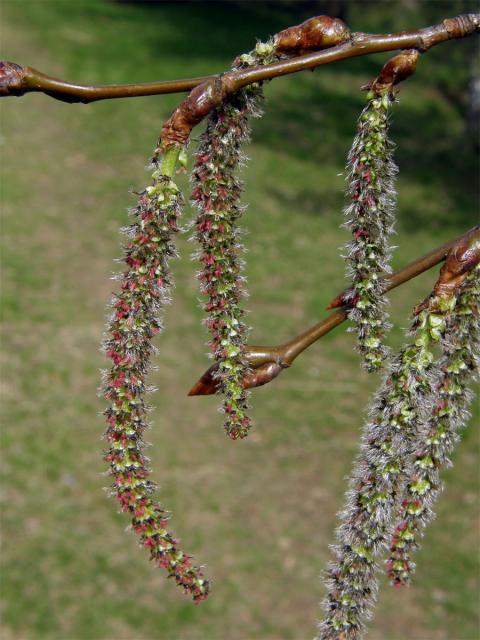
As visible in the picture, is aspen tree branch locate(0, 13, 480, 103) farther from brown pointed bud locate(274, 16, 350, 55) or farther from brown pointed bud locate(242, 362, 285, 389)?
brown pointed bud locate(242, 362, 285, 389)

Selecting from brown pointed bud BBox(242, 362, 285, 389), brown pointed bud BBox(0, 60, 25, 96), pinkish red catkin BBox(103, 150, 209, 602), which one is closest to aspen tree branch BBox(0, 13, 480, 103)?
brown pointed bud BBox(0, 60, 25, 96)

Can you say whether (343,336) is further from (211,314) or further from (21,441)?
(211,314)

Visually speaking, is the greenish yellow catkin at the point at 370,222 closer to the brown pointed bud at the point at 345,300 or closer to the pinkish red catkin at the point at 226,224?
the brown pointed bud at the point at 345,300

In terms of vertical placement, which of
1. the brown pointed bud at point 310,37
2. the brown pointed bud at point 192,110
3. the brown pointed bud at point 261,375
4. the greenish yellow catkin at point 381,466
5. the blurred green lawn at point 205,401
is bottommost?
the greenish yellow catkin at point 381,466

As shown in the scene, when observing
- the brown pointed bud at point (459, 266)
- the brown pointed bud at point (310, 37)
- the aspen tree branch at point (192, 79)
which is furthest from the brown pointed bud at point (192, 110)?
the brown pointed bud at point (459, 266)

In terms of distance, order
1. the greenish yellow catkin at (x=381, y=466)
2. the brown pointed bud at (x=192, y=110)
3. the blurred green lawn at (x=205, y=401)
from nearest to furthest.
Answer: the brown pointed bud at (x=192, y=110)
the greenish yellow catkin at (x=381, y=466)
the blurred green lawn at (x=205, y=401)

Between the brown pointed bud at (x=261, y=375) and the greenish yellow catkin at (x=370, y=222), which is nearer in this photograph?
the greenish yellow catkin at (x=370, y=222)

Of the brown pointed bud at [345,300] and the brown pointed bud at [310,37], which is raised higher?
the brown pointed bud at [310,37]
